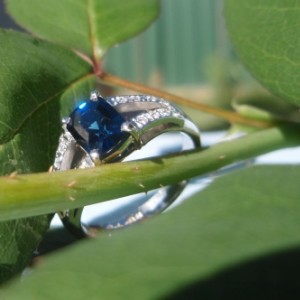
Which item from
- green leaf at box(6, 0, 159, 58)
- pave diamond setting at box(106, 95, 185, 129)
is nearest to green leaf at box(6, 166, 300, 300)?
pave diamond setting at box(106, 95, 185, 129)

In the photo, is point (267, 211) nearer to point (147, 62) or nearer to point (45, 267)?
point (45, 267)

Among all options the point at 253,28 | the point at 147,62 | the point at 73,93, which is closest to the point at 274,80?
the point at 253,28

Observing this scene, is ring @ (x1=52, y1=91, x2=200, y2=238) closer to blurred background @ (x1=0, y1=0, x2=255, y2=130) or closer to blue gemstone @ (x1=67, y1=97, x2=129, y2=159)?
blue gemstone @ (x1=67, y1=97, x2=129, y2=159)

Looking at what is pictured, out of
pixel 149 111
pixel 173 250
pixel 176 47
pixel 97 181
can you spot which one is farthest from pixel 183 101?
pixel 176 47

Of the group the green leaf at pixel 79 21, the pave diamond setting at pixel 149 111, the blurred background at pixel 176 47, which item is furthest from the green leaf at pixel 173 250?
the blurred background at pixel 176 47

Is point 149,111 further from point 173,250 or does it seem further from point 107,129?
point 173,250
